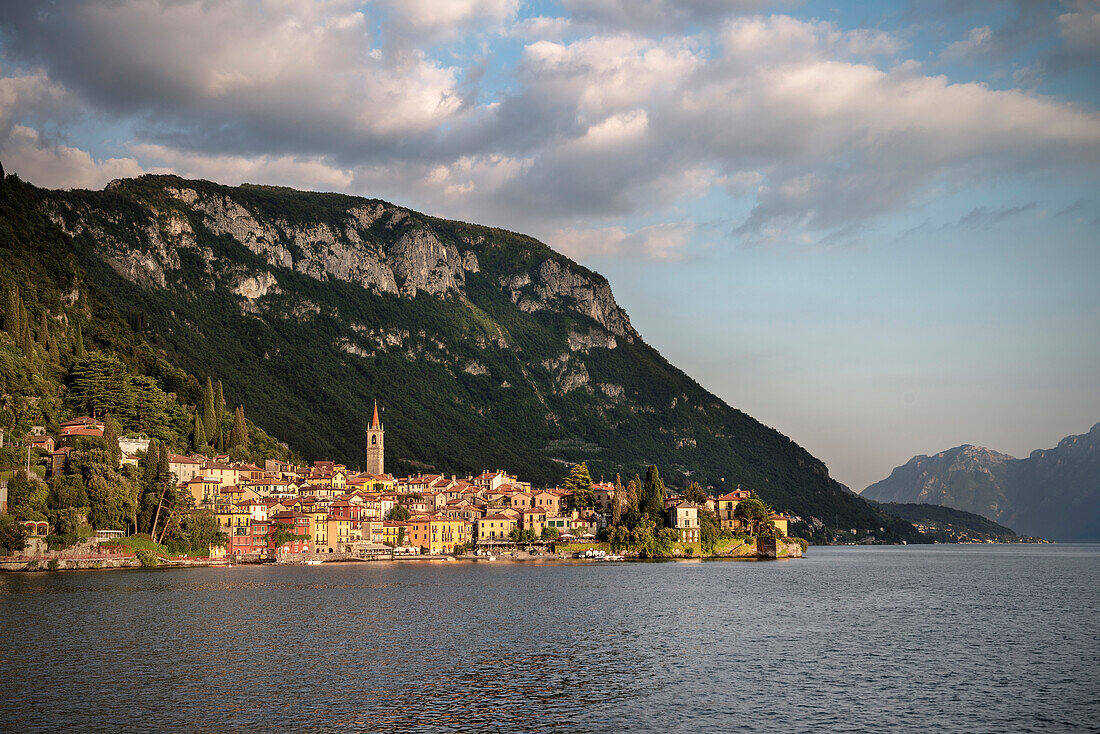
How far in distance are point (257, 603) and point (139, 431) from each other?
76.9 metres

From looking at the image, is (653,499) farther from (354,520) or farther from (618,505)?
(354,520)

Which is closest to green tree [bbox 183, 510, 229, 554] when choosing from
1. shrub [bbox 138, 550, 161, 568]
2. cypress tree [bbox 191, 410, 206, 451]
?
shrub [bbox 138, 550, 161, 568]

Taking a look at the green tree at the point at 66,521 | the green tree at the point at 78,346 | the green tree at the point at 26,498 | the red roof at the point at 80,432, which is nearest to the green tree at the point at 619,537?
the red roof at the point at 80,432

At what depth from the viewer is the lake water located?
34688 mm

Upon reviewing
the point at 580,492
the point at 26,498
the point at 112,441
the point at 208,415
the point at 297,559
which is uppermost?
the point at 208,415

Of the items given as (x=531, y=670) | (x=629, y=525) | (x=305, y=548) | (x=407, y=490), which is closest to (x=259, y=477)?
(x=305, y=548)

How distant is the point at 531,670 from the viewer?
44.3m

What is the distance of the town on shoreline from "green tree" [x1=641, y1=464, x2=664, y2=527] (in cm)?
23

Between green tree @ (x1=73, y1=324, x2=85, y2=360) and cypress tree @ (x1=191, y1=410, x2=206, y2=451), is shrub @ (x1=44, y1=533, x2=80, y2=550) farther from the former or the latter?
cypress tree @ (x1=191, y1=410, x2=206, y2=451)

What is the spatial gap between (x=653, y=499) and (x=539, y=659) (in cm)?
10964

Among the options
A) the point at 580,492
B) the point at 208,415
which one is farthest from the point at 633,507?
the point at 208,415

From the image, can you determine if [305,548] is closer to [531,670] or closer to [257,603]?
[257,603]

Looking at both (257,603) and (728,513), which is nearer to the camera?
(257,603)

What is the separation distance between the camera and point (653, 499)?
511 feet
